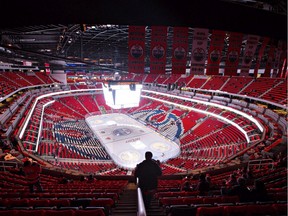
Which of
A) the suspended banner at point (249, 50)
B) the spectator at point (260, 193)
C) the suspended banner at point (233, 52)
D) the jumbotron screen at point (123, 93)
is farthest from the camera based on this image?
the jumbotron screen at point (123, 93)

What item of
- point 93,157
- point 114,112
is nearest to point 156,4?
point 93,157

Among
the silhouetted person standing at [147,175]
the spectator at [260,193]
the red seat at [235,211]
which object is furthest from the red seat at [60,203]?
the spectator at [260,193]

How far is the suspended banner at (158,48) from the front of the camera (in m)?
7.05

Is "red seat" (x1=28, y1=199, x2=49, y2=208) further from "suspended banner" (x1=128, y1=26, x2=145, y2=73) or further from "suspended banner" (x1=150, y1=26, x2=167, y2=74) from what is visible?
"suspended banner" (x1=150, y1=26, x2=167, y2=74)

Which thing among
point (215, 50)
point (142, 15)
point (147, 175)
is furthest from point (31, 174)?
point (215, 50)

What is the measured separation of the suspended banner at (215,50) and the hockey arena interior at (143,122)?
0.16ft

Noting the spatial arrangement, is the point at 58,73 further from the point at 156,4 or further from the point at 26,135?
the point at 156,4

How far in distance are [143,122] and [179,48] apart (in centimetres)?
2110

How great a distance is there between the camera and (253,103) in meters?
21.2

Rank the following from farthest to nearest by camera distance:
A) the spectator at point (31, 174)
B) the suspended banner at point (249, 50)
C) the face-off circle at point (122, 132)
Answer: the face-off circle at point (122, 132)
the suspended banner at point (249, 50)
the spectator at point (31, 174)

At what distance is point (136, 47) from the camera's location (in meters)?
7.11

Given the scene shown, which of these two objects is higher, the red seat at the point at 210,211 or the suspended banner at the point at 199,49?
the suspended banner at the point at 199,49

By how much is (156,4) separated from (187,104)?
26.1 m

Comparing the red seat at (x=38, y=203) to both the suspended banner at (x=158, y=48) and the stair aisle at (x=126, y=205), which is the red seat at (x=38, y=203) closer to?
the stair aisle at (x=126, y=205)
